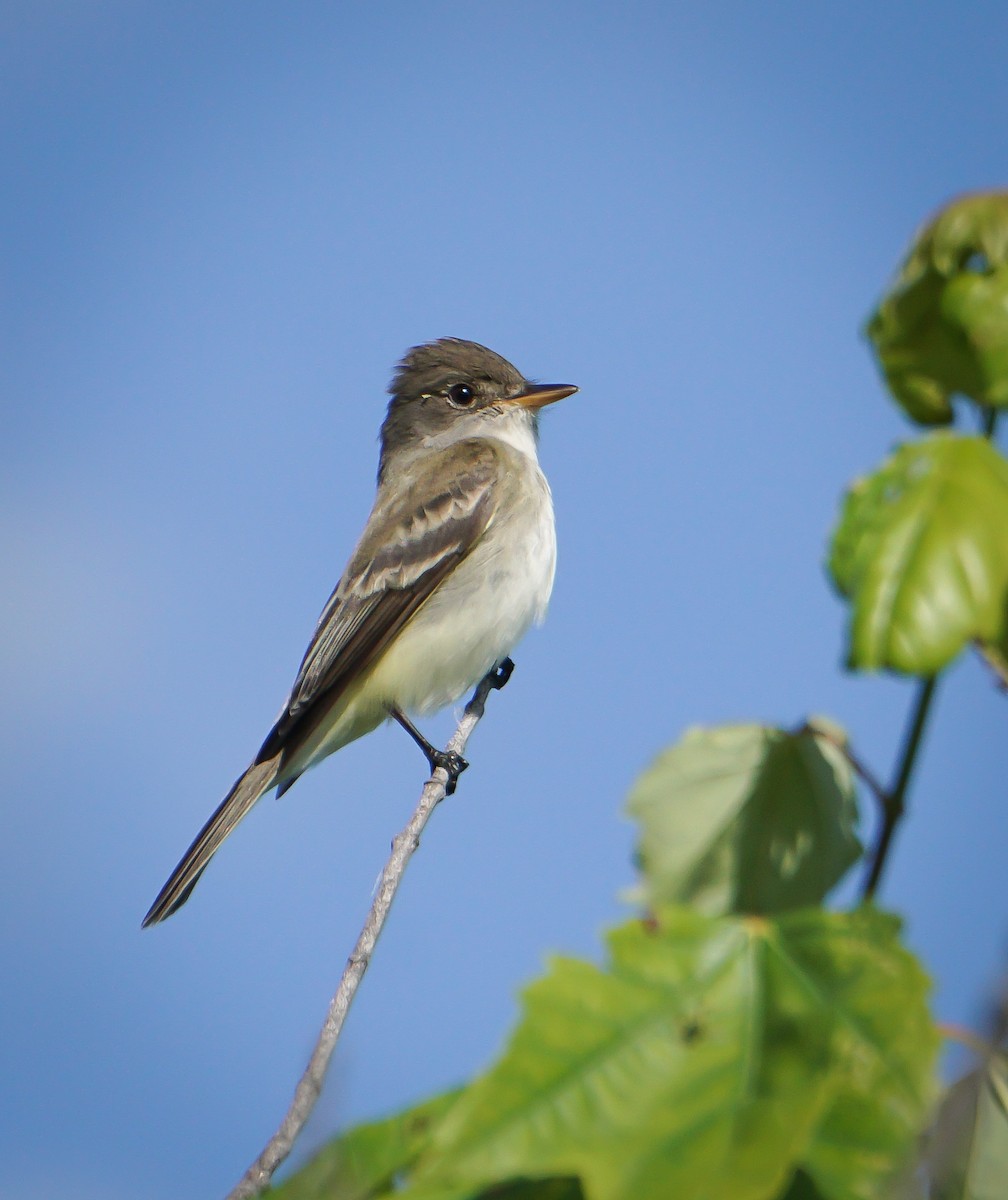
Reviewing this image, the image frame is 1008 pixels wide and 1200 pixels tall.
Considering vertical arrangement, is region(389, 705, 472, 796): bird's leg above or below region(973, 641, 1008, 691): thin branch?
above

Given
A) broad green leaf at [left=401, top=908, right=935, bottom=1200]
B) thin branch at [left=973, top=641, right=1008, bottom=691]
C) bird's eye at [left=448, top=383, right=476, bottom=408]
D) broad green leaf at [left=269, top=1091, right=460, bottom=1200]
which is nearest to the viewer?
broad green leaf at [left=401, top=908, right=935, bottom=1200]

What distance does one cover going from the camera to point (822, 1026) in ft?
3.92

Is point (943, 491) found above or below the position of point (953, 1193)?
above

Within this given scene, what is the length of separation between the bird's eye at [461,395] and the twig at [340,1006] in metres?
3.07

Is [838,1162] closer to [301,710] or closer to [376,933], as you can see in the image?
[376,933]

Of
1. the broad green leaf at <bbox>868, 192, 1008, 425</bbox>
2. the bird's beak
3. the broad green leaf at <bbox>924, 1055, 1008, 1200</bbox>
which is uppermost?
the bird's beak

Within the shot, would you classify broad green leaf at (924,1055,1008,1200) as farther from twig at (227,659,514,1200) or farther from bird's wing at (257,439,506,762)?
bird's wing at (257,439,506,762)

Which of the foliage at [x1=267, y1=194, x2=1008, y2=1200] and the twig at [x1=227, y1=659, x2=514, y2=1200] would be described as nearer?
the foliage at [x1=267, y1=194, x2=1008, y2=1200]

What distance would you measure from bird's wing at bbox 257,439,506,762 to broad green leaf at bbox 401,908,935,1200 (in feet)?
13.0

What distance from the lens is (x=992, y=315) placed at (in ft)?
3.88

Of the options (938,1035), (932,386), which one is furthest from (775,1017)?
(932,386)

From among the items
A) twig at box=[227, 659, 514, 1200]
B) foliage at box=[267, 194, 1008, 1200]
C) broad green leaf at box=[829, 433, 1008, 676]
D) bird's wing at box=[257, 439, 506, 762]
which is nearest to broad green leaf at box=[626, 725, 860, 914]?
foliage at box=[267, 194, 1008, 1200]

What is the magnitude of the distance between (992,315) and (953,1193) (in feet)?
3.05

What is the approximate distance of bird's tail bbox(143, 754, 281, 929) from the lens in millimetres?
4707
